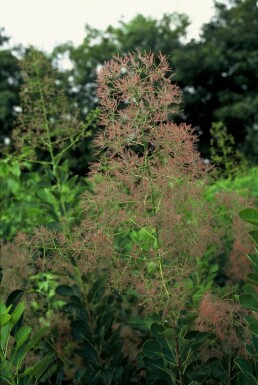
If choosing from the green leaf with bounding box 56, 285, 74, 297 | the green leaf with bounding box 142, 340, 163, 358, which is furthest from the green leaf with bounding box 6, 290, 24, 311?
the green leaf with bounding box 56, 285, 74, 297

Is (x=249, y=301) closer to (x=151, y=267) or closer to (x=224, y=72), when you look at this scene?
(x=151, y=267)

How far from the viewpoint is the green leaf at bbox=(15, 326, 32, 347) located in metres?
2.37

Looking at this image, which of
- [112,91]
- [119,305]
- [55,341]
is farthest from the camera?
[119,305]

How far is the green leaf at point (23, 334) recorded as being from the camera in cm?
237

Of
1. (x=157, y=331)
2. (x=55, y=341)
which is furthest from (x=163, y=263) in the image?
(x=55, y=341)

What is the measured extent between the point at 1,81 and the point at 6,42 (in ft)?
7.83

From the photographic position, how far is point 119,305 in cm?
410

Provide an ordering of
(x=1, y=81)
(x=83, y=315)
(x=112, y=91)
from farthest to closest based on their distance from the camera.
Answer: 1. (x=1, y=81)
2. (x=83, y=315)
3. (x=112, y=91)

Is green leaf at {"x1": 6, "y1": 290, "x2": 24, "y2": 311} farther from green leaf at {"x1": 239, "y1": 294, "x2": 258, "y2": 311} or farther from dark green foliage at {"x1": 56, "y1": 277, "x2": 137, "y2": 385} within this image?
green leaf at {"x1": 239, "y1": 294, "x2": 258, "y2": 311}

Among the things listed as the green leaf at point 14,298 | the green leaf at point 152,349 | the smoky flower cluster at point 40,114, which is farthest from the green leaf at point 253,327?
the smoky flower cluster at point 40,114

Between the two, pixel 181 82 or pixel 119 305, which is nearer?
pixel 119 305

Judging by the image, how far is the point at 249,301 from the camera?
7.70ft

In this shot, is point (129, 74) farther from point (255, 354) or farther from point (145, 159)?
point (255, 354)

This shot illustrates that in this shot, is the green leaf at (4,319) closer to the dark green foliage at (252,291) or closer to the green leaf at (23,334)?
the green leaf at (23,334)
